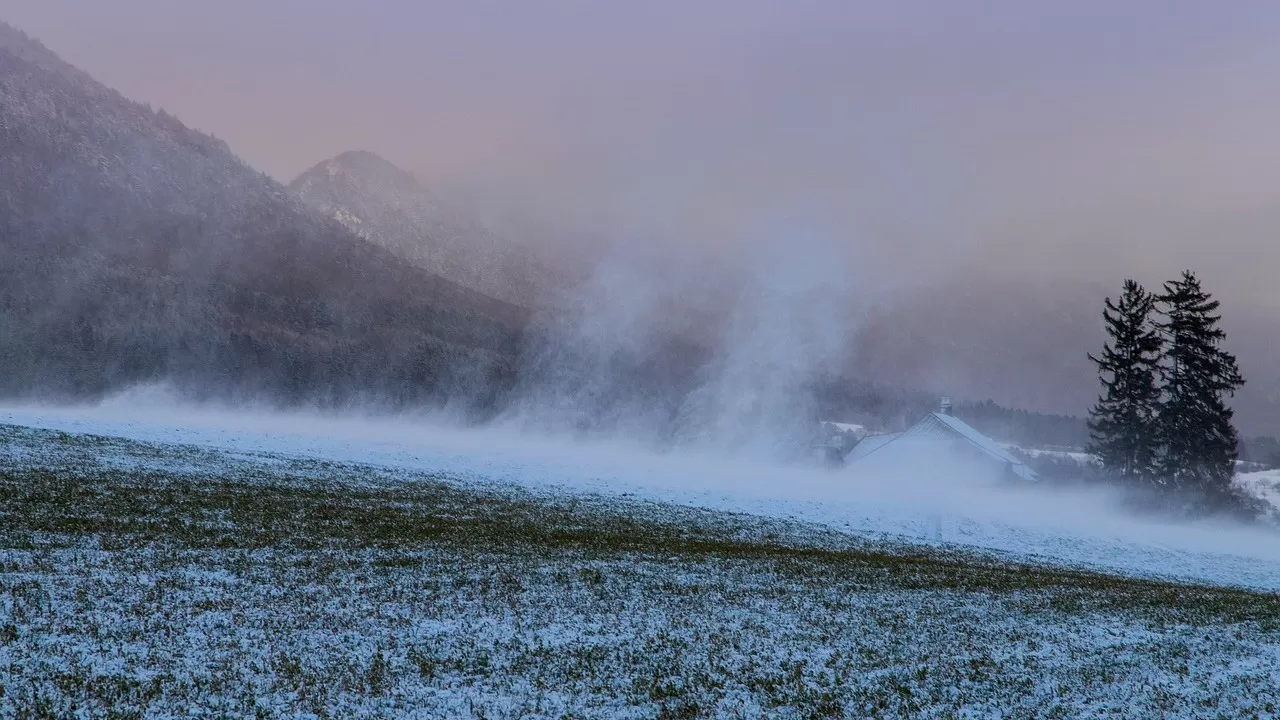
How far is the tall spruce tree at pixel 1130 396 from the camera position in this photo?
76.2m

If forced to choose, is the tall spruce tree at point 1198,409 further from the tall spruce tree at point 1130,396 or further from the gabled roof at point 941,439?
the gabled roof at point 941,439

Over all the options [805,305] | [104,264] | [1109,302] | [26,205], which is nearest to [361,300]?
[104,264]

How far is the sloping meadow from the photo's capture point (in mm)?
11594

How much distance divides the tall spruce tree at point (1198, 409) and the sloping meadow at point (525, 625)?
170 ft

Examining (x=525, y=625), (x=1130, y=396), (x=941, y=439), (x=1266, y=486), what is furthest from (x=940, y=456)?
(x=525, y=625)

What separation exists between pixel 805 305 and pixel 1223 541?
74.9 m

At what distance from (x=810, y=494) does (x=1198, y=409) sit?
131 ft

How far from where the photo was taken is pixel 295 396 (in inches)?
4432

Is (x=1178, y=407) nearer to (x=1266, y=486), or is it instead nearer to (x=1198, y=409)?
(x=1198, y=409)

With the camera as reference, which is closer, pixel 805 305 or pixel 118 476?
pixel 118 476

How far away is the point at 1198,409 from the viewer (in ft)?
242

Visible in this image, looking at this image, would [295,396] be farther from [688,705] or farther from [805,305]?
[688,705]

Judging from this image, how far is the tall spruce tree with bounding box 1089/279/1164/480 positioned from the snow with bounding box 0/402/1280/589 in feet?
17.2

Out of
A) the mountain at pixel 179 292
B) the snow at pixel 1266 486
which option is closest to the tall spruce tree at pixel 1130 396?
the snow at pixel 1266 486
